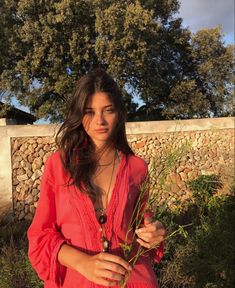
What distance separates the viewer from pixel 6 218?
8891mm

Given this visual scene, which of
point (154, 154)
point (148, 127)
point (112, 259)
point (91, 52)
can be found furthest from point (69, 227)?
point (91, 52)

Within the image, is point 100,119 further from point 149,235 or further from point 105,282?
point 105,282

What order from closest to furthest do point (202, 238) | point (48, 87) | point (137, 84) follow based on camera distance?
point (202, 238) < point (48, 87) < point (137, 84)

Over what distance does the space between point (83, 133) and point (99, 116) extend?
11cm

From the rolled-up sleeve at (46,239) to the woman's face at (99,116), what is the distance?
0.75ft

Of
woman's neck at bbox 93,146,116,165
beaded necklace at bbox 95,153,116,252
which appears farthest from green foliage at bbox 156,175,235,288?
beaded necklace at bbox 95,153,116,252

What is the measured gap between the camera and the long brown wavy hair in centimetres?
152

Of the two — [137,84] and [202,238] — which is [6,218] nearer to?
[202,238]

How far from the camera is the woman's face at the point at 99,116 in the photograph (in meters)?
1.56

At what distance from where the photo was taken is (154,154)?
31.2 ft

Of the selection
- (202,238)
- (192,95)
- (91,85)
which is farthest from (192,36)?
(91,85)

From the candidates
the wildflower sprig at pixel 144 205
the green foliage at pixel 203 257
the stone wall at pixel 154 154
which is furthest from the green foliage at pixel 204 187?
the wildflower sprig at pixel 144 205

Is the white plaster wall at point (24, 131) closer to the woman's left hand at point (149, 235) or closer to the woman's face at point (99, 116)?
the woman's face at point (99, 116)

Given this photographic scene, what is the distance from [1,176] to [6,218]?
34.9 inches
